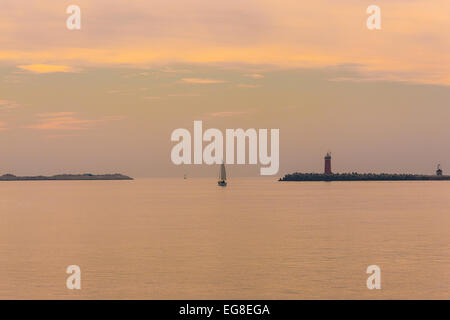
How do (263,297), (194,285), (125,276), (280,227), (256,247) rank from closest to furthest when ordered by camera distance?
(263,297) → (194,285) → (125,276) → (256,247) → (280,227)

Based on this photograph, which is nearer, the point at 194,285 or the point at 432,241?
the point at 194,285

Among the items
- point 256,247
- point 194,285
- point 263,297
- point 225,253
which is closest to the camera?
point 263,297

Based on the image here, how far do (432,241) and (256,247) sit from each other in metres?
11.4

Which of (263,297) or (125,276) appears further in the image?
(125,276)
